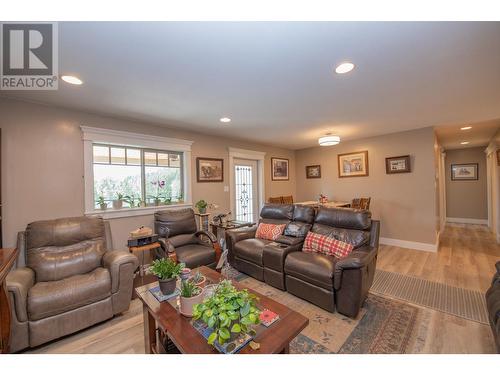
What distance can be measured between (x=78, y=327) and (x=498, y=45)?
164 inches

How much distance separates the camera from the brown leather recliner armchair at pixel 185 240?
275 cm

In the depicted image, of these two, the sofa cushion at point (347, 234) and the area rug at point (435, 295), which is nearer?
the area rug at point (435, 295)

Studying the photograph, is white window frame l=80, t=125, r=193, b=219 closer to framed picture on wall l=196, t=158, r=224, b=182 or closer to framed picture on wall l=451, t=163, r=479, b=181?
framed picture on wall l=196, t=158, r=224, b=182

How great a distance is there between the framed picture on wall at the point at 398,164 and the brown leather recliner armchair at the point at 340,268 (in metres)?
2.58

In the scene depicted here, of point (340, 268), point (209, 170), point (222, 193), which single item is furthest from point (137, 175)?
point (340, 268)

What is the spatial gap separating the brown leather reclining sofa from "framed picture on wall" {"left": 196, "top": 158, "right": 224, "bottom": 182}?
1.37 m

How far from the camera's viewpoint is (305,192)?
6176mm

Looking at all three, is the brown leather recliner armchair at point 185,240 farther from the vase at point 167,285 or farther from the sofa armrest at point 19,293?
the sofa armrest at point 19,293

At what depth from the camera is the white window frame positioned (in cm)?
284

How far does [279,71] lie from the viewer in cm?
191

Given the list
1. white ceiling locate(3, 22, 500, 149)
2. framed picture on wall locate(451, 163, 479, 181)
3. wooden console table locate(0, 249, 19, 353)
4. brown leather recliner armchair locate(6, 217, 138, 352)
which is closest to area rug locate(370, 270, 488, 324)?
white ceiling locate(3, 22, 500, 149)

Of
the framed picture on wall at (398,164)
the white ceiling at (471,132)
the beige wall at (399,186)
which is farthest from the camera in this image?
the framed picture on wall at (398,164)

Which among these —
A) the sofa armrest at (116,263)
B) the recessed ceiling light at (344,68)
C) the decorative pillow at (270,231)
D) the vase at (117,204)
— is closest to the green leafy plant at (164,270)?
the sofa armrest at (116,263)

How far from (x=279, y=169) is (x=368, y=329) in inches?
173
